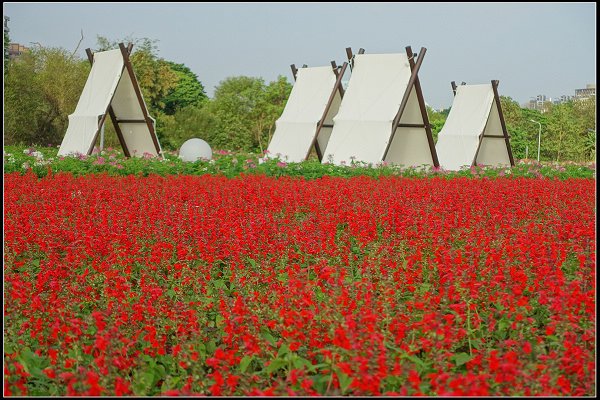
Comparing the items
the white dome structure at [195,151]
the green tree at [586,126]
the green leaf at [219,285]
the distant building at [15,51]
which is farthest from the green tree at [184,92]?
the green leaf at [219,285]

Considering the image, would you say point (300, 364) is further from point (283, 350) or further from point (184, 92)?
point (184, 92)

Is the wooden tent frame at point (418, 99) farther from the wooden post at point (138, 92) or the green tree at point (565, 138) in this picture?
the green tree at point (565, 138)

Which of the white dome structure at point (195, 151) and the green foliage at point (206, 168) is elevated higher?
the white dome structure at point (195, 151)

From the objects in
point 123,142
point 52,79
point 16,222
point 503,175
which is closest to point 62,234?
point 16,222

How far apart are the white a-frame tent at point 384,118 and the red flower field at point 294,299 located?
889 cm

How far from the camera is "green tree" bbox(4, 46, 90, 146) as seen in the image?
30344 millimetres

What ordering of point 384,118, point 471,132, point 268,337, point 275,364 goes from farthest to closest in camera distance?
1. point 471,132
2. point 384,118
3. point 268,337
4. point 275,364

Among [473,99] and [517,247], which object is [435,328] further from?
[473,99]

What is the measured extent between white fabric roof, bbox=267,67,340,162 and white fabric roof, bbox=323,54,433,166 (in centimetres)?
268

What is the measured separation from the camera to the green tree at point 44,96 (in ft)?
99.6

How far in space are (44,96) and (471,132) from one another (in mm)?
19475

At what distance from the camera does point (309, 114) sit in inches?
907

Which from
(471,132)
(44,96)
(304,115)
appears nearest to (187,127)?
(44,96)

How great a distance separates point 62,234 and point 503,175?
42.0ft
